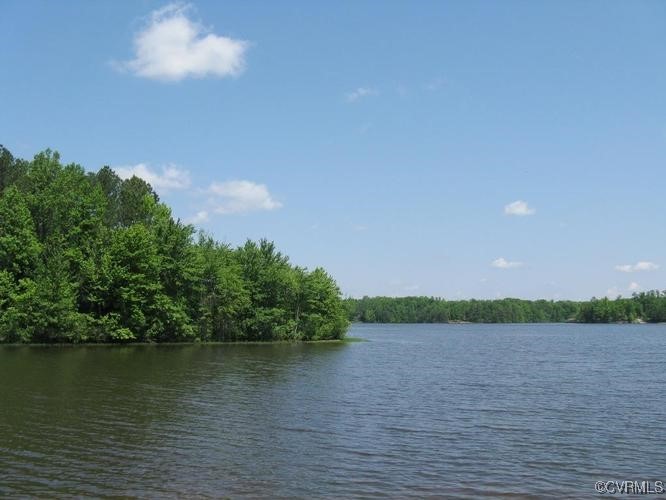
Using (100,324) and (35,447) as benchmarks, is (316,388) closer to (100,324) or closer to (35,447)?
(35,447)

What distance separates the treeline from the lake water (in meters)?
25.4

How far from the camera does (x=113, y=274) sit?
234ft

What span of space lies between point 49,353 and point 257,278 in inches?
1498

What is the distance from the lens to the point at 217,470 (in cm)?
1720

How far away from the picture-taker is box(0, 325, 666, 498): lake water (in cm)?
1623

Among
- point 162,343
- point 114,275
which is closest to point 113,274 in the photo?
point 114,275

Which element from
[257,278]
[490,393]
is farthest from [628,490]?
[257,278]

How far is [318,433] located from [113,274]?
55546 millimetres

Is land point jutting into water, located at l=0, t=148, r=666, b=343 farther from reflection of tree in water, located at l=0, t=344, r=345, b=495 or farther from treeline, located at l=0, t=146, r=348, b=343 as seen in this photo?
reflection of tree in water, located at l=0, t=344, r=345, b=495

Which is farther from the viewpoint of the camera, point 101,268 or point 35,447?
point 101,268

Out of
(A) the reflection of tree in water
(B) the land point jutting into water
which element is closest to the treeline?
(B) the land point jutting into water

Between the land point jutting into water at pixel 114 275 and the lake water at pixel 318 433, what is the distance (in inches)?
1015

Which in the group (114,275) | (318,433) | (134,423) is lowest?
(318,433)

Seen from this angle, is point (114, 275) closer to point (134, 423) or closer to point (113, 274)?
point (113, 274)
